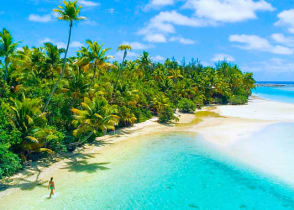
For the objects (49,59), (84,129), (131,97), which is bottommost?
(84,129)

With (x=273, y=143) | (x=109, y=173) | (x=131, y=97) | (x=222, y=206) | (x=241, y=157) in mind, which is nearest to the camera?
(x=222, y=206)

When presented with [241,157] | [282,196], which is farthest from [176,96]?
[282,196]

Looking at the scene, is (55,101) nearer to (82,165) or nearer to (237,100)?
(82,165)

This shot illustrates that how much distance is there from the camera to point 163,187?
16.7 meters

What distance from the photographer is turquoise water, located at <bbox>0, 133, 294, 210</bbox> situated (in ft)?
47.5

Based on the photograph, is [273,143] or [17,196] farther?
[273,143]

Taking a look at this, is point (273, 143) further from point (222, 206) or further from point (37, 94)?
point (37, 94)

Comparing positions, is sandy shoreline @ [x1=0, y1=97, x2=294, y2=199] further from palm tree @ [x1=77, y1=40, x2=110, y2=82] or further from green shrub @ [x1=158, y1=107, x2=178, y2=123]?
palm tree @ [x1=77, y1=40, x2=110, y2=82]

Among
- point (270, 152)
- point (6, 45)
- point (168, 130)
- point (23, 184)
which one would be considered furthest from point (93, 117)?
point (270, 152)

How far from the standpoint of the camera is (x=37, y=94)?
2194 centimetres

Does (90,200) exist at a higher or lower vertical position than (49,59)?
lower

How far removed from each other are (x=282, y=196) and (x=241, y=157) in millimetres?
7410

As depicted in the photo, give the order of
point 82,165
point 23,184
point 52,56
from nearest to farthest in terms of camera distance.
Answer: point 23,184 → point 82,165 → point 52,56

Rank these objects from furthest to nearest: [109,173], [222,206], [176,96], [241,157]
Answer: [176,96]
[241,157]
[109,173]
[222,206]
